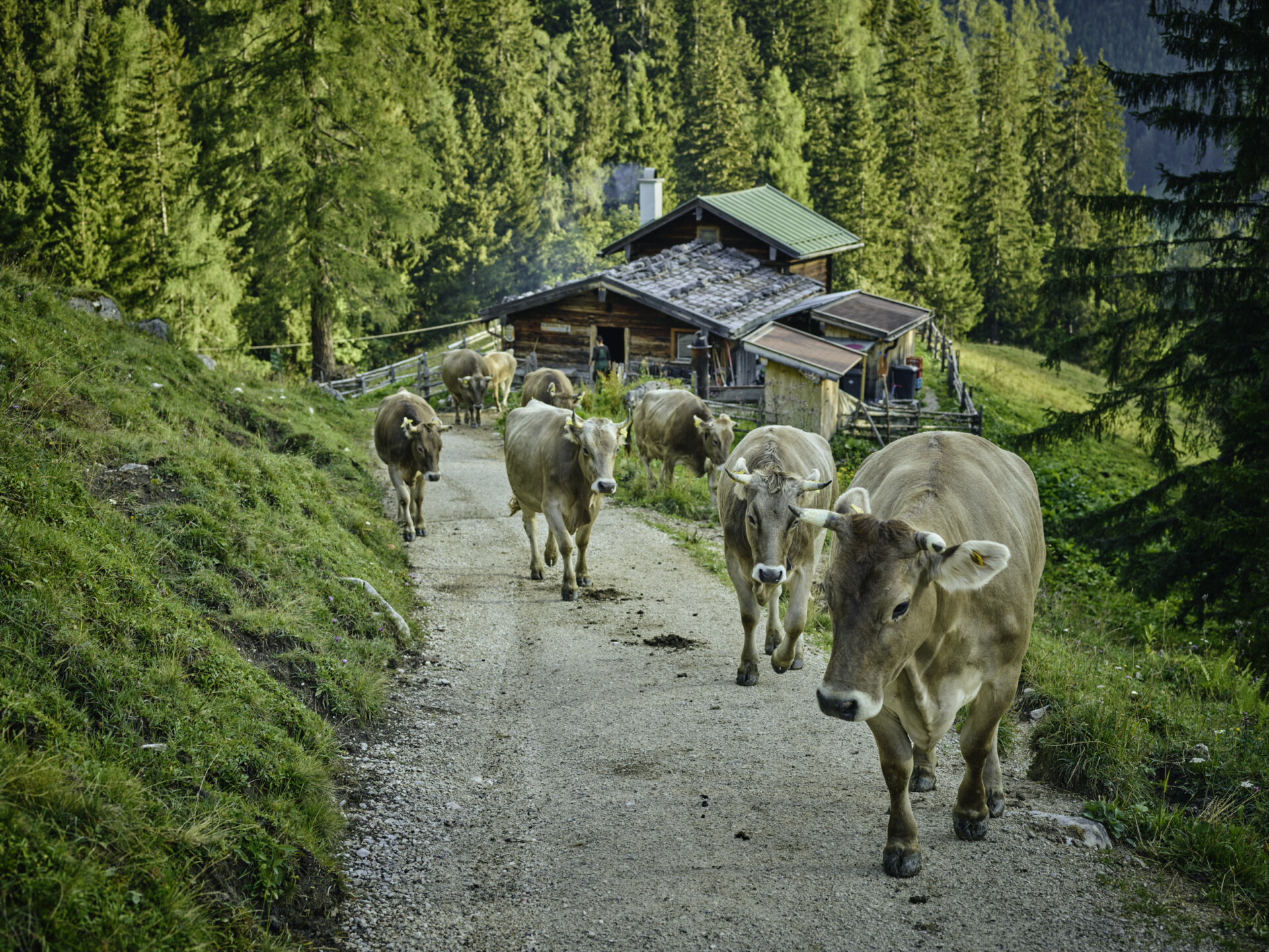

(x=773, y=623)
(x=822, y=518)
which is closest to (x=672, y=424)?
(x=773, y=623)

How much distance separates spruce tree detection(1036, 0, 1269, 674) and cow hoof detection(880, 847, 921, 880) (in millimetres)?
7027

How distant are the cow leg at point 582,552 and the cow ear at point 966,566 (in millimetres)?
6809

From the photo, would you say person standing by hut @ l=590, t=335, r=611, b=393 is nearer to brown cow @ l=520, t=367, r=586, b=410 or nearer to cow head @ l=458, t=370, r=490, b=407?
cow head @ l=458, t=370, r=490, b=407

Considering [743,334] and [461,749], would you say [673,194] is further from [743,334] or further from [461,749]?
[461,749]

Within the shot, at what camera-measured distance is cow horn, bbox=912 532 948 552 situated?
441 cm

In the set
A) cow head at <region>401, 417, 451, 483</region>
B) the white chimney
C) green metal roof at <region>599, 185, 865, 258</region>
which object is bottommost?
cow head at <region>401, 417, 451, 483</region>

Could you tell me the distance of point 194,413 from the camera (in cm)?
1125

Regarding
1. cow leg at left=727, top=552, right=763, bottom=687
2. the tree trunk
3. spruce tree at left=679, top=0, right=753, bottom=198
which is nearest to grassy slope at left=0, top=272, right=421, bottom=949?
cow leg at left=727, top=552, right=763, bottom=687

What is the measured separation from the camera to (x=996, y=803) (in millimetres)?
5480

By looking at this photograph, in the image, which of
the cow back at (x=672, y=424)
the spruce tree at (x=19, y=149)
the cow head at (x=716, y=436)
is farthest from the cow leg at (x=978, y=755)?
the spruce tree at (x=19, y=149)

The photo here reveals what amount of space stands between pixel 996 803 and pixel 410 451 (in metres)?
10.0

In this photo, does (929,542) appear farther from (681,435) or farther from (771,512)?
(681,435)

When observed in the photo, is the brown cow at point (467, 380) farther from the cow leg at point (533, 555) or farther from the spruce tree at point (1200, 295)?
the spruce tree at point (1200, 295)

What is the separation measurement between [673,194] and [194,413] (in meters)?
52.9
